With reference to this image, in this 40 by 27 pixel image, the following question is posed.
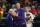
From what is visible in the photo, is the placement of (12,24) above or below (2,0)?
below

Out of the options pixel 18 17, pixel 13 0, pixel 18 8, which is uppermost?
pixel 13 0

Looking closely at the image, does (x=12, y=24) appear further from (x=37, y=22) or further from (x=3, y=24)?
(x=37, y=22)

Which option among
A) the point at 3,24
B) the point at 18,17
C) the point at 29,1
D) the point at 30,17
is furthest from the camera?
the point at 29,1

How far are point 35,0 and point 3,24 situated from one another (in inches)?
165

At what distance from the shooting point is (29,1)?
7.06 m

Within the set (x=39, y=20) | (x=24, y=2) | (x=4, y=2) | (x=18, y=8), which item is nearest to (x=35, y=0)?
(x=24, y=2)

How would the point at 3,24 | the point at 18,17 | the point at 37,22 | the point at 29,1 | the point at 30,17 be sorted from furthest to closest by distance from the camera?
the point at 29,1, the point at 30,17, the point at 37,22, the point at 3,24, the point at 18,17

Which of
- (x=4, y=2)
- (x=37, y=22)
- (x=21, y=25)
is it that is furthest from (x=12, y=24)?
(x=4, y=2)

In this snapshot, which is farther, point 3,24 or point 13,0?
point 13,0

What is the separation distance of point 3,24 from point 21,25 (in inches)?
24.9

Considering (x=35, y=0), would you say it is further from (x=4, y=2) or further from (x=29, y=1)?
(x=4, y=2)

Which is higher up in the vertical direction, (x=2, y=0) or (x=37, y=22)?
(x=2, y=0)

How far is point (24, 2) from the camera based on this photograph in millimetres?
6738

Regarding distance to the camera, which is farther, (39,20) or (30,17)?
(30,17)
